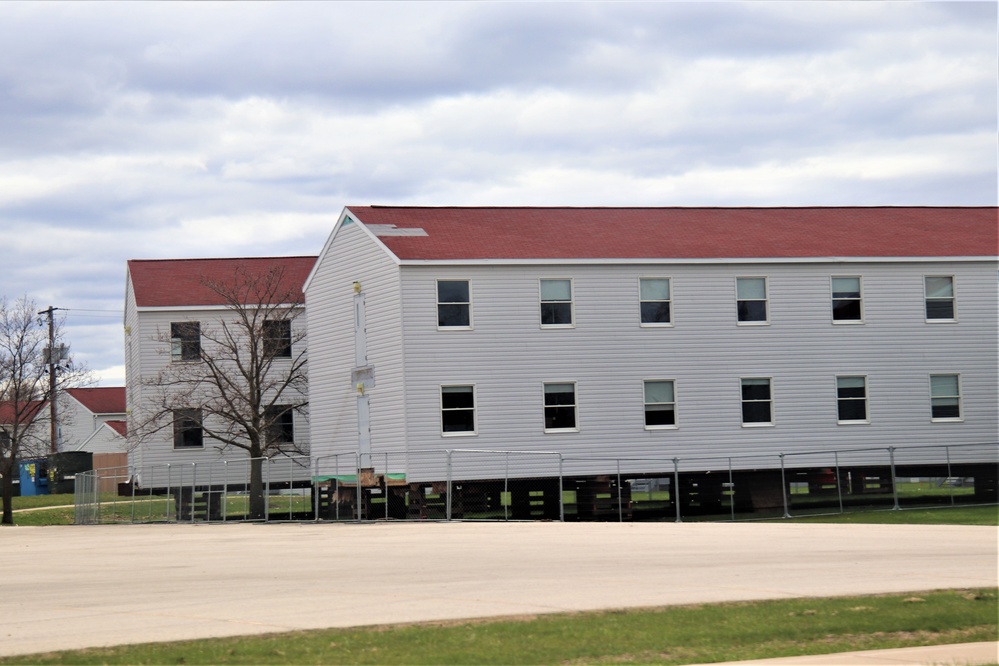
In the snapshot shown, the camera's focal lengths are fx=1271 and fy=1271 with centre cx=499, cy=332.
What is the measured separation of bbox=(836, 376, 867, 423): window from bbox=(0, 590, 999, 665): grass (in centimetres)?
2883

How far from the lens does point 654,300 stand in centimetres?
4047

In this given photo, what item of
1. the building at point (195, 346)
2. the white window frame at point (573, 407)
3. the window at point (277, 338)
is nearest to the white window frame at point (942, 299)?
the white window frame at point (573, 407)

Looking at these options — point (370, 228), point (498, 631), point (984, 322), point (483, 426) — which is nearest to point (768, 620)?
point (498, 631)

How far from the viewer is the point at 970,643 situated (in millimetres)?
11367

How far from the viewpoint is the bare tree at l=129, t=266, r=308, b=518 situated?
51.2 metres

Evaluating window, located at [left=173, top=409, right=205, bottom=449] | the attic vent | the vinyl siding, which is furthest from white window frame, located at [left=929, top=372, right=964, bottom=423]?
window, located at [left=173, top=409, right=205, bottom=449]

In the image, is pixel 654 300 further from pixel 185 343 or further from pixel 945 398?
pixel 185 343

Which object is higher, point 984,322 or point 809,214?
point 809,214

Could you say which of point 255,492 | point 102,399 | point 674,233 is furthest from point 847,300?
point 102,399

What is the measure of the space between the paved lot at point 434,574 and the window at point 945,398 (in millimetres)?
17146

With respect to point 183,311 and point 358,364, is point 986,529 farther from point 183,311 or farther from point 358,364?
point 183,311

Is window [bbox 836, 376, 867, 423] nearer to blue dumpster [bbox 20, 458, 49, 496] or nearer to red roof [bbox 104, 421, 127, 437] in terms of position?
blue dumpster [bbox 20, 458, 49, 496]

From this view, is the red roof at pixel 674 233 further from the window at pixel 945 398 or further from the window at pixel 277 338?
the window at pixel 277 338

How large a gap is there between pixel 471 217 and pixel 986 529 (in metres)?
22.1
